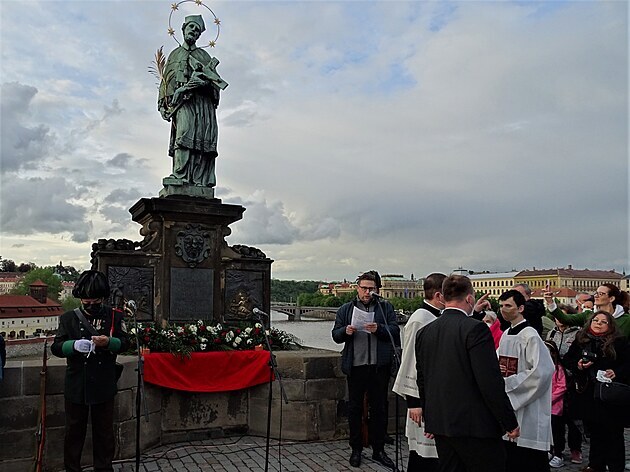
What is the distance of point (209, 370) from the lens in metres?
6.86

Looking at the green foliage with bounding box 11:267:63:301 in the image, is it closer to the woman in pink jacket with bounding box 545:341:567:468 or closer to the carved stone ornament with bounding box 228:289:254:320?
the carved stone ornament with bounding box 228:289:254:320

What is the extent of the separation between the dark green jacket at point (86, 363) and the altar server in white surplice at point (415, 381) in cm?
224

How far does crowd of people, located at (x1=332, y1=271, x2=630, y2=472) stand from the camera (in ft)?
11.8

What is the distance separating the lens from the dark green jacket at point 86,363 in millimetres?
4965

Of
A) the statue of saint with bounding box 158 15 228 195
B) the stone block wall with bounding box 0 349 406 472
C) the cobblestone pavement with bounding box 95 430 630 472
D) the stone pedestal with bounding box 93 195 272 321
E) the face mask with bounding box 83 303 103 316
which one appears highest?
the statue of saint with bounding box 158 15 228 195

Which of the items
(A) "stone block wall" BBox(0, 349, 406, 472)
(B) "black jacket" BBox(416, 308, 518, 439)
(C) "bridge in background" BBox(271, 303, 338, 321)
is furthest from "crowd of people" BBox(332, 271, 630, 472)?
(C) "bridge in background" BBox(271, 303, 338, 321)

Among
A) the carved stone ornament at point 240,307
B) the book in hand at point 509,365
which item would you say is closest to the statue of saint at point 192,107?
the carved stone ornament at point 240,307

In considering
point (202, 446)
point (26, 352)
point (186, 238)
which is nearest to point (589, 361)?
point (202, 446)

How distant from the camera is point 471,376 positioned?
359cm

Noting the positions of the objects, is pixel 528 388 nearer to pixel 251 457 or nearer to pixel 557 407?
pixel 557 407

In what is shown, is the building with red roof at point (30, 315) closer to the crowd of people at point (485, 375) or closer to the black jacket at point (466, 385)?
the crowd of people at point (485, 375)

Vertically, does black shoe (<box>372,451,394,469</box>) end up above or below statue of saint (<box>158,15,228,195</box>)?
below

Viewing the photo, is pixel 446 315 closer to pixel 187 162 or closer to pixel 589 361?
pixel 589 361

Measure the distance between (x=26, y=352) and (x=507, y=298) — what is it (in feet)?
23.0
